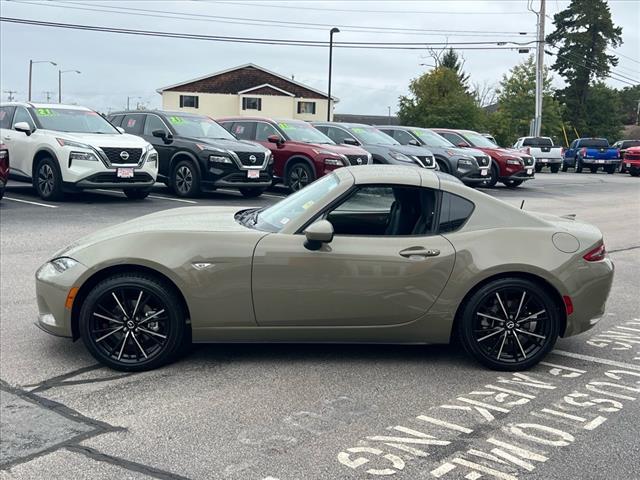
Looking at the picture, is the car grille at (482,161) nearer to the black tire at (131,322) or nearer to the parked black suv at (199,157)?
the parked black suv at (199,157)

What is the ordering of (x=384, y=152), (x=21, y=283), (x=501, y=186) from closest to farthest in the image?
(x=21, y=283)
(x=384, y=152)
(x=501, y=186)

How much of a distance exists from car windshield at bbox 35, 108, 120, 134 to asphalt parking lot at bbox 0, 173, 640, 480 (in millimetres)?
8256

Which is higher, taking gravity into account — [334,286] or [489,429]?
[334,286]

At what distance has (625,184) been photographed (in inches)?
1043

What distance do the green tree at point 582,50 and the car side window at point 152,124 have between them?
62.4 metres

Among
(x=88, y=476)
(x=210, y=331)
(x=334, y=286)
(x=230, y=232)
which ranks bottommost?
(x=88, y=476)

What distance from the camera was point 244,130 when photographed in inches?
706

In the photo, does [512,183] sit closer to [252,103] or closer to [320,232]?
[320,232]

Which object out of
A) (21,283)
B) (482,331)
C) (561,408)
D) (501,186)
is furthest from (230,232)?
(501,186)

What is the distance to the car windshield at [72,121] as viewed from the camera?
13844mm

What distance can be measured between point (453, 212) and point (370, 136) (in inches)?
580

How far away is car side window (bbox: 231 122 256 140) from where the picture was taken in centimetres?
1778

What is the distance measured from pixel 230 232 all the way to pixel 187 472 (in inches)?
74.4

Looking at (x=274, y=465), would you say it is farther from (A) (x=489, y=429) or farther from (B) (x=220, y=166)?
(B) (x=220, y=166)
